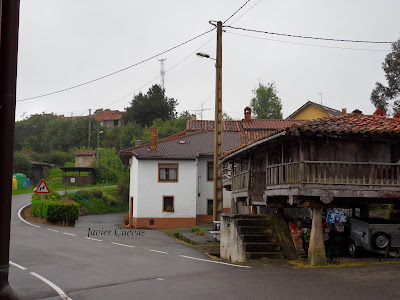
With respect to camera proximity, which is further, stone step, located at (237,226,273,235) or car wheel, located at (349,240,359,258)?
stone step, located at (237,226,273,235)

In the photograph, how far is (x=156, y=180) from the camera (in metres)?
38.6

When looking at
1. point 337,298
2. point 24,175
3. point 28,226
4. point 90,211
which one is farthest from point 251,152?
point 24,175

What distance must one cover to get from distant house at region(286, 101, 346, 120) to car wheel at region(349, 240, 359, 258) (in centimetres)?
3853

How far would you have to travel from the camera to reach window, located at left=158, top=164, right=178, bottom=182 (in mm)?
38750

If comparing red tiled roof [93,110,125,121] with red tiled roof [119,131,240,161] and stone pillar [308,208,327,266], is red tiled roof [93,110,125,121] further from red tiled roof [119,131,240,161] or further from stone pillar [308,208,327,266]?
stone pillar [308,208,327,266]

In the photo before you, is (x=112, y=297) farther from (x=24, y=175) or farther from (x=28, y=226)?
(x=24, y=175)

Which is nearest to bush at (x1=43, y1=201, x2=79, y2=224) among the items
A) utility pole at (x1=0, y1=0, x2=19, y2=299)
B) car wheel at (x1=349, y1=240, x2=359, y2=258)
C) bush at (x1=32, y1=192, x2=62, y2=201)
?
bush at (x1=32, y1=192, x2=62, y2=201)

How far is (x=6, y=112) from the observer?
6.04 m

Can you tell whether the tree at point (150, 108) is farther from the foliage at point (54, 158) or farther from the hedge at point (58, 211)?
the hedge at point (58, 211)

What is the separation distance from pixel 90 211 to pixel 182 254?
2920cm

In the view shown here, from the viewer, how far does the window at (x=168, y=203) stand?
126 ft

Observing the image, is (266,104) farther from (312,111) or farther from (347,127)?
(347,127)

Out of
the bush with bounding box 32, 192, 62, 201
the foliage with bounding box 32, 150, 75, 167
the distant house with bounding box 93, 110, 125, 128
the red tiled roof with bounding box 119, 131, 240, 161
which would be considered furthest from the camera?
the distant house with bounding box 93, 110, 125, 128

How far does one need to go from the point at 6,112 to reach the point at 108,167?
6009cm
